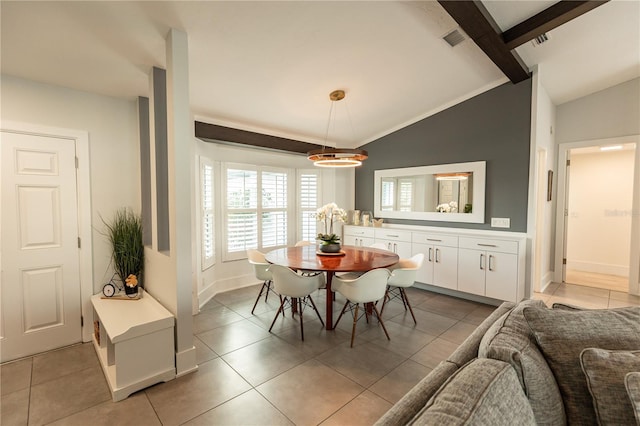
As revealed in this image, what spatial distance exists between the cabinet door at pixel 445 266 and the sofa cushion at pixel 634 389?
3329 mm

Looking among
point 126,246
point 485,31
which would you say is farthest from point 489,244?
point 126,246

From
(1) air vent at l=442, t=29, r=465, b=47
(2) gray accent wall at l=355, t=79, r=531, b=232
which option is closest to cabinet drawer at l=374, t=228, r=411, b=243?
(2) gray accent wall at l=355, t=79, r=531, b=232

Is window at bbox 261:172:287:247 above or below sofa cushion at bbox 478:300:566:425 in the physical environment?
above

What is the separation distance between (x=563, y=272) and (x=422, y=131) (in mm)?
3368

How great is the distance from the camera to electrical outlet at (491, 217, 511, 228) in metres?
3.95

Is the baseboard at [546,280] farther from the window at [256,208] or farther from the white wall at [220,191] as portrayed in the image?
the window at [256,208]

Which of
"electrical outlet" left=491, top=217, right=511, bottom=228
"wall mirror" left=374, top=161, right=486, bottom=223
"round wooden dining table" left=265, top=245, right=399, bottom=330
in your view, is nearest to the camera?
"round wooden dining table" left=265, top=245, right=399, bottom=330

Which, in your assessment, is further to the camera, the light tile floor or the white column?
the white column

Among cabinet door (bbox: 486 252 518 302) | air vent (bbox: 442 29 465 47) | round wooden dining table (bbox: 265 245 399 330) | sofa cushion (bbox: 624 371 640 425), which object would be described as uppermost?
air vent (bbox: 442 29 465 47)

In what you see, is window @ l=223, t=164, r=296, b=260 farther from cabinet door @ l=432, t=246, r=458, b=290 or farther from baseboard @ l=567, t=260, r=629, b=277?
baseboard @ l=567, t=260, r=629, b=277

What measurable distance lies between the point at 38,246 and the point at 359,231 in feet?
13.7

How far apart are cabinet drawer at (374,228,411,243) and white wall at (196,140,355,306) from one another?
1.16 metres

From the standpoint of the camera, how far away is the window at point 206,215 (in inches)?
153

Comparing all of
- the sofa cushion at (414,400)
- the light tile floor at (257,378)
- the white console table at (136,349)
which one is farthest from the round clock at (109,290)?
the sofa cushion at (414,400)
